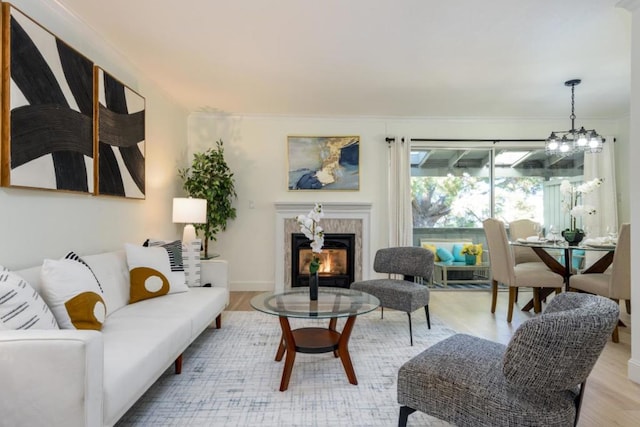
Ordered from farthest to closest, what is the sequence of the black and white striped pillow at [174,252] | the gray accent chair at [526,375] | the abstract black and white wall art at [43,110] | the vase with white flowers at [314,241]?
the black and white striped pillow at [174,252] → the vase with white flowers at [314,241] → the abstract black and white wall art at [43,110] → the gray accent chair at [526,375]

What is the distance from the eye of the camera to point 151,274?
277 cm

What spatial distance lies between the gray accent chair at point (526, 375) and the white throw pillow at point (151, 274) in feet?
6.70

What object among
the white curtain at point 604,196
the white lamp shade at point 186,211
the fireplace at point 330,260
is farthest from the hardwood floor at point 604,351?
the white curtain at point 604,196

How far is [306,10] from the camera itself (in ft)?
7.87

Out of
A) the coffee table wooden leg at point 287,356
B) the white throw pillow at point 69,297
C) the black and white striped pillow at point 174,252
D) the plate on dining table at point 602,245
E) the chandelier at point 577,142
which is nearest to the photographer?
the white throw pillow at point 69,297

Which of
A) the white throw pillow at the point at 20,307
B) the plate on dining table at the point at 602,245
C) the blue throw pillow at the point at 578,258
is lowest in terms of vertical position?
the blue throw pillow at the point at 578,258

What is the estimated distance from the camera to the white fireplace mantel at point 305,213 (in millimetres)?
4855

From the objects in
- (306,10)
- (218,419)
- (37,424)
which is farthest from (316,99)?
(37,424)

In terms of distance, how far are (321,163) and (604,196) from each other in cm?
404

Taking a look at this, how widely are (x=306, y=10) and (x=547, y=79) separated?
9.00ft

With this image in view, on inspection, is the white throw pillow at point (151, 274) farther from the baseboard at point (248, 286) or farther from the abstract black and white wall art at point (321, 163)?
the abstract black and white wall art at point (321, 163)

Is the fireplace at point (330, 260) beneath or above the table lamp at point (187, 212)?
beneath

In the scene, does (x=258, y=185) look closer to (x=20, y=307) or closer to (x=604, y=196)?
(x=20, y=307)

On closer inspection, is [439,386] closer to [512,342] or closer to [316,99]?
[512,342]
